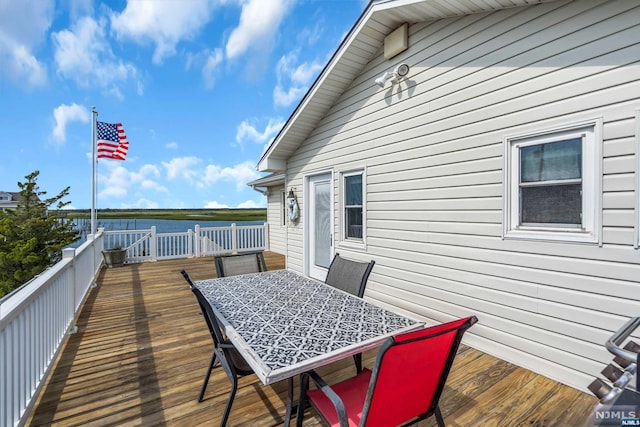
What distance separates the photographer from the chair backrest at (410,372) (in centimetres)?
121

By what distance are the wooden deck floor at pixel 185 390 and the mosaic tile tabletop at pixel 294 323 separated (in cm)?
74

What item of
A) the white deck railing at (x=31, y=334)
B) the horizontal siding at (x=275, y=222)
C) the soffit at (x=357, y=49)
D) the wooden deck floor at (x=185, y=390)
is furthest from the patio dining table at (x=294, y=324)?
the horizontal siding at (x=275, y=222)

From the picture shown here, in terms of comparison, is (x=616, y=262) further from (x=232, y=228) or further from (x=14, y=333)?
(x=232, y=228)

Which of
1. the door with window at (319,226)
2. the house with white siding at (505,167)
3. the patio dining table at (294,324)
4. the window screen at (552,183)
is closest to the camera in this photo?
the patio dining table at (294,324)

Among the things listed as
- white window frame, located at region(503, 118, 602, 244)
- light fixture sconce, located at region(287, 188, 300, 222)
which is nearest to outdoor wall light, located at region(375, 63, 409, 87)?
white window frame, located at region(503, 118, 602, 244)

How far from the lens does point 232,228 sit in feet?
31.4

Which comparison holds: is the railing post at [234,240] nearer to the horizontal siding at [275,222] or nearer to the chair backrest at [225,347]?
the horizontal siding at [275,222]

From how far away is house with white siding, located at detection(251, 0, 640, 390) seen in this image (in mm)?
2189

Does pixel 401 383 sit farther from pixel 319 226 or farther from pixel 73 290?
pixel 319 226

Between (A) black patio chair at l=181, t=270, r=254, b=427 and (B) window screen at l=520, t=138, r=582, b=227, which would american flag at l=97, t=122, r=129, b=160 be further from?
(B) window screen at l=520, t=138, r=582, b=227

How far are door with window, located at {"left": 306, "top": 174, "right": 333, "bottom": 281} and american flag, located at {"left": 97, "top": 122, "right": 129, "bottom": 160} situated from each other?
209 inches

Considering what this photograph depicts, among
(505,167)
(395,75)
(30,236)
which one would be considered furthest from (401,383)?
(30,236)

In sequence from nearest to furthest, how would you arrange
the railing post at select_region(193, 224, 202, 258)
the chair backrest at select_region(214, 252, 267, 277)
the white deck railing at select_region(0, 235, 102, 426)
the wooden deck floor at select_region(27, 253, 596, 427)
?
the white deck railing at select_region(0, 235, 102, 426), the wooden deck floor at select_region(27, 253, 596, 427), the chair backrest at select_region(214, 252, 267, 277), the railing post at select_region(193, 224, 202, 258)

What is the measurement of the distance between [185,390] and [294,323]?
130 centimetres
